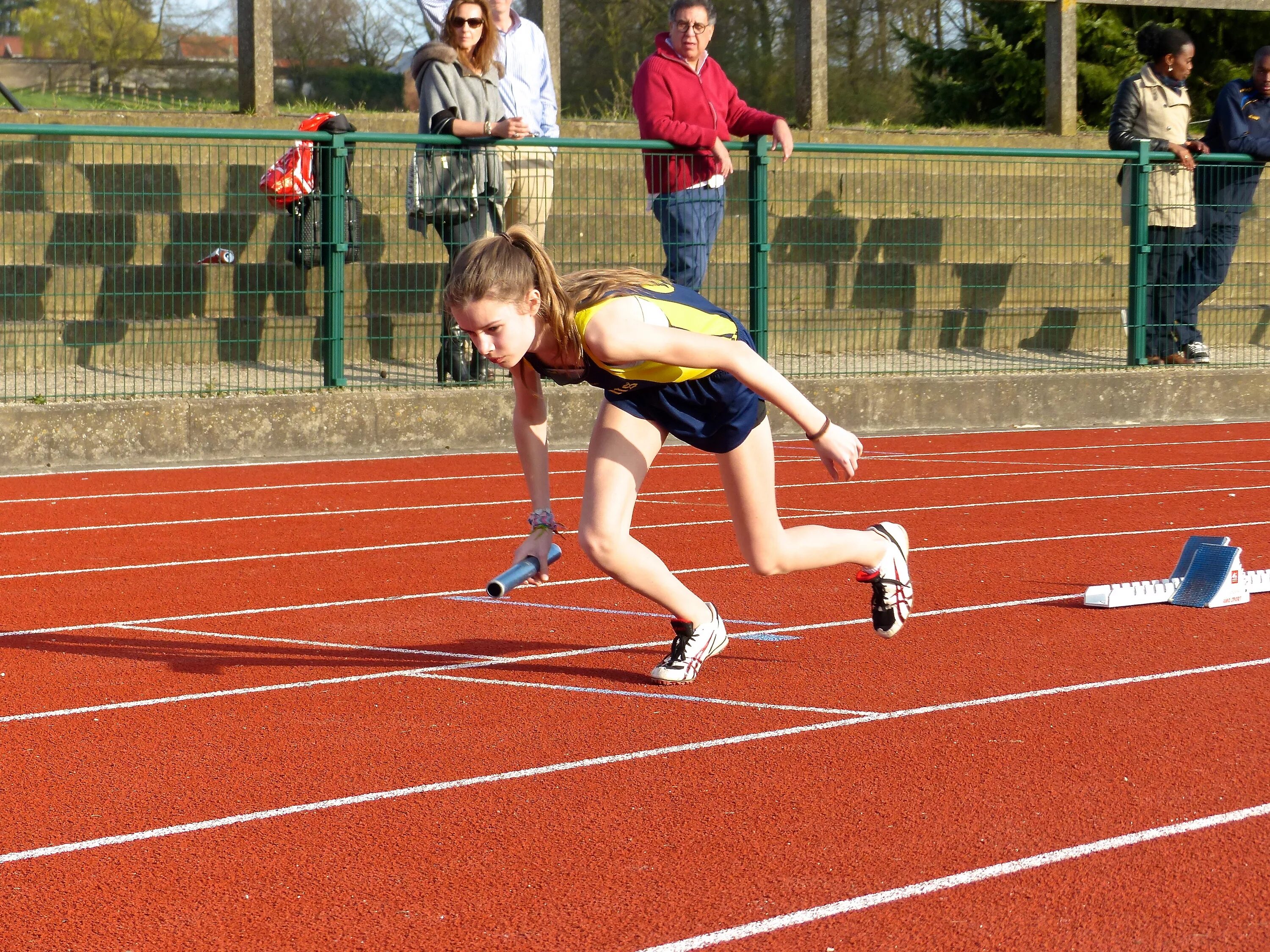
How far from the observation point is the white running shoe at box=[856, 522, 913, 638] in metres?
5.34

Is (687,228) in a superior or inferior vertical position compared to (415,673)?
superior

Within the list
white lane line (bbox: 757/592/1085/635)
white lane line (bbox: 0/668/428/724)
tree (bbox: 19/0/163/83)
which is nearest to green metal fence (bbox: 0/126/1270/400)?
white lane line (bbox: 0/668/428/724)

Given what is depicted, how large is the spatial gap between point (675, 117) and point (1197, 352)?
490 centimetres

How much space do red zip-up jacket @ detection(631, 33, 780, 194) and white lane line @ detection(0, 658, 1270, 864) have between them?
652 centimetres

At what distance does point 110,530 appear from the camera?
8062mm

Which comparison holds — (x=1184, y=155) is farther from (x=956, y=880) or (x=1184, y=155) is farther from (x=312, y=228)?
(x=956, y=880)

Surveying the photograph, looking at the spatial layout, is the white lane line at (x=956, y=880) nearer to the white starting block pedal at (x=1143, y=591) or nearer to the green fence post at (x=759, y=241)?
the white starting block pedal at (x=1143, y=591)

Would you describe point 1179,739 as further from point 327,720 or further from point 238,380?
point 238,380

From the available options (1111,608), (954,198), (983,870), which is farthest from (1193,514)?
(954,198)

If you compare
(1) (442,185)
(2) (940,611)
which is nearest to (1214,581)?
(2) (940,611)

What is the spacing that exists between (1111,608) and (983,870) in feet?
9.31

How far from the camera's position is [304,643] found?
5746 millimetres

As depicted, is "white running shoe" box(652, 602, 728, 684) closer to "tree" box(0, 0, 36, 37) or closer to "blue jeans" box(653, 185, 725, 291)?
"blue jeans" box(653, 185, 725, 291)

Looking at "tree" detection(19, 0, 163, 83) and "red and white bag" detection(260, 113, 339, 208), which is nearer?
"red and white bag" detection(260, 113, 339, 208)
